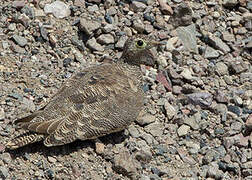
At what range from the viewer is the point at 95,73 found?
36.9ft

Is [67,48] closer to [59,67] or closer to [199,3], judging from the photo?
[59,67]

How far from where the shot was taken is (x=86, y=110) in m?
10.6

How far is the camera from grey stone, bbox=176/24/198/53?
521 inches

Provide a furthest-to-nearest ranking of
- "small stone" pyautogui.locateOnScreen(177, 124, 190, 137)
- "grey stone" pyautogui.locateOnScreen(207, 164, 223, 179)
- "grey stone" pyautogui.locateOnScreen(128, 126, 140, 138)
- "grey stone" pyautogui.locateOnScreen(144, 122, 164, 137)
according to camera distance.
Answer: "small stone" pyautogui.locateOnScreen(177, 124, 190, 137)
"grey stone" pyautogui.locateOnScreen(144, 122, 164, 137)
"grey stone" pyautogui.locateOnScreen(128, 126, 140, 138)
"grey stone" pyautogui.locateOnScreen(207, 164, 223, 179)

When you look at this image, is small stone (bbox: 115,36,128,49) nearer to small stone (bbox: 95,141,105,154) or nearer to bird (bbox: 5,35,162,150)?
bird (bbox: 5,35,162,150)

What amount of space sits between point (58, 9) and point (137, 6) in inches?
59.2

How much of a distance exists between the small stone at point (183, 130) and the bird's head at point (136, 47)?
132cm

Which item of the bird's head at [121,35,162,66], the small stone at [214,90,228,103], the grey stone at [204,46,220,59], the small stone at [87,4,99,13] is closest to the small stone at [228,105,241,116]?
the small stone at [214,90,228,103]

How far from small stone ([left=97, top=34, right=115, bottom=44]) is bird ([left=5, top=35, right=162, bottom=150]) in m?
1.20

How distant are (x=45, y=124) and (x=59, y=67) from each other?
6.42 feet

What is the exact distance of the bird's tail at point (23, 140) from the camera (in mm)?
10312

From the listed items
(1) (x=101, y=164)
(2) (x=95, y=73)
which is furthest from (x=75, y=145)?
(2) (x=95, y=73)

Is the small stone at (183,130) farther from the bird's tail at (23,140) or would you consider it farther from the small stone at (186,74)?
the bird's tail at (23,140)

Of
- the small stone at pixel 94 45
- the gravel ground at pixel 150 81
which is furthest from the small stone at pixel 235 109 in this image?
the small stone at pixel 94 45
